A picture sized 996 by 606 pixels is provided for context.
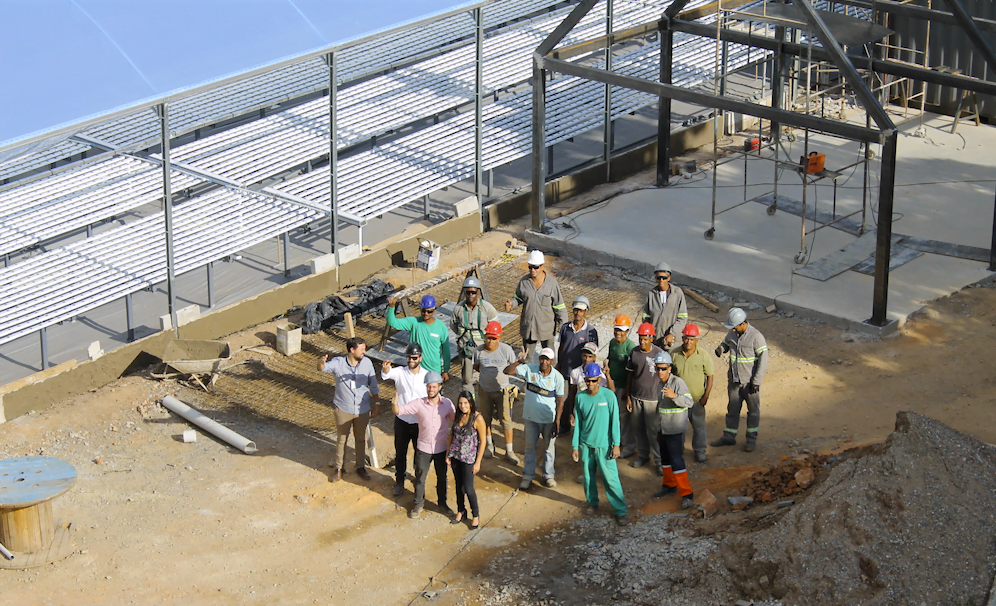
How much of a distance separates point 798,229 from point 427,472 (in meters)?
9.03

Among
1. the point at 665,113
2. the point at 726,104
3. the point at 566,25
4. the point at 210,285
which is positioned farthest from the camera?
the point at 665,113

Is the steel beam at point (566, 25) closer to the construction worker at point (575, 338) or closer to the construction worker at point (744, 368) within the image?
the construction worker at point (575, 338)

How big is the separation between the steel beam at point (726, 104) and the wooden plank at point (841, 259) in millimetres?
1792

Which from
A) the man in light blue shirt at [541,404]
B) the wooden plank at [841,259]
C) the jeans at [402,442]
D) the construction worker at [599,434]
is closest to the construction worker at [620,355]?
the man in light blue shirt at [541,404]

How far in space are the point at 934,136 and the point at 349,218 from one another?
11.4 m

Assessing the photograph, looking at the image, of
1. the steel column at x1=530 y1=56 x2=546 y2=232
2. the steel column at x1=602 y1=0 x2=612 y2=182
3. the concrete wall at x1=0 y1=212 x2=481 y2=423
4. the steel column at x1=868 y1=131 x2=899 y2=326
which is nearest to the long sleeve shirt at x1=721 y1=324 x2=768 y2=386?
the steel column at x1=868 y1=131 x2=899 y2=326

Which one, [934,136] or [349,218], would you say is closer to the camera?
[349,218]

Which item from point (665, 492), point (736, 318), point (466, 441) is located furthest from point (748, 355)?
point (466, 441)

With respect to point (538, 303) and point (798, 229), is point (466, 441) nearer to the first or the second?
point (538, 303)

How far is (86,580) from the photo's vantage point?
11.7 metres

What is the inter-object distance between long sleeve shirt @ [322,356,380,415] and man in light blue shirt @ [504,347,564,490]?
1404 mm

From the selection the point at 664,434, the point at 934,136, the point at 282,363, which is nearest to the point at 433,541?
the point at 664,434

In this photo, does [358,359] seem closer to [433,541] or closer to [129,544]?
[433,541]

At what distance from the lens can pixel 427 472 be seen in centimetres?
1289
